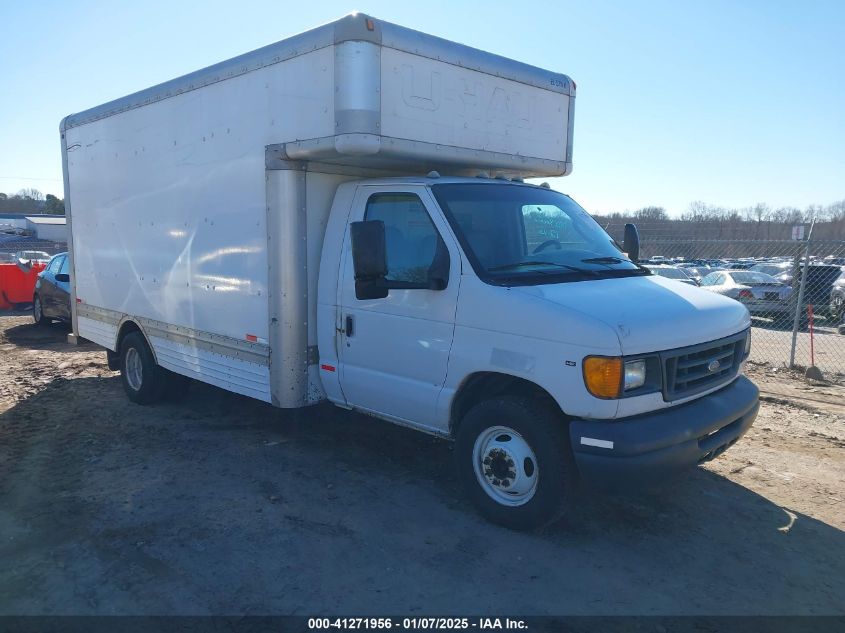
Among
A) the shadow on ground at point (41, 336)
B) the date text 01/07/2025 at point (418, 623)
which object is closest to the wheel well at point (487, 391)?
the date text 01/07/2025 at point (418, 623)

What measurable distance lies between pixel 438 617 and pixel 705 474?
2.97 meters

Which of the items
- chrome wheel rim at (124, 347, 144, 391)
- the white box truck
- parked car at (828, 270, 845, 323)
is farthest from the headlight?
parked car at (828, 270, 845, 323)

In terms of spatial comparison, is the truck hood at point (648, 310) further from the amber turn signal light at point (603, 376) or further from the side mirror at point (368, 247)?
the side mirror at point (368, 247)

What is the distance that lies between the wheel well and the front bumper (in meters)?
0.38

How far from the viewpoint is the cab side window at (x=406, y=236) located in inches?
180

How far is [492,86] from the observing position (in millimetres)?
5438

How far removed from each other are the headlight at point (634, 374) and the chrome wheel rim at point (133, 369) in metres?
5.51

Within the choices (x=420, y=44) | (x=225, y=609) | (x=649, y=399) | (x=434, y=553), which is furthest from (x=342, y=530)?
(x=420, y=44)

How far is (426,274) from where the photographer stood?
456cm

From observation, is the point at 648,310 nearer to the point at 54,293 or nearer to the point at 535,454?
the point at 535,454

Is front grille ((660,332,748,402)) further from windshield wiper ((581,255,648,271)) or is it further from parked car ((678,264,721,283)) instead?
parked car ((678,264,721,283))

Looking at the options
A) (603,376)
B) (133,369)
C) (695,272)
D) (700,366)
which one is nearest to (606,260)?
(700,366)

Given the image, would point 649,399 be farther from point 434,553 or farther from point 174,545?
point 174,545

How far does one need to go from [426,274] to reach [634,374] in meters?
1.57
